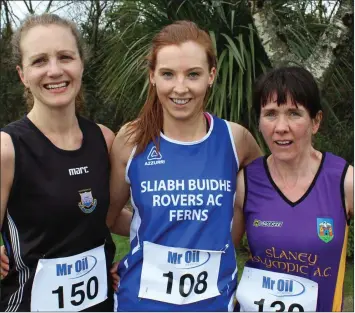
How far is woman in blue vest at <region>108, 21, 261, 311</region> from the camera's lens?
2.39m

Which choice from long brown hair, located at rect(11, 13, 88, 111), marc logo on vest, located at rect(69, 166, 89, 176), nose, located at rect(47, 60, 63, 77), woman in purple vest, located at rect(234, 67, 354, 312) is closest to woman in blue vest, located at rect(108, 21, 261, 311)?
woman in purple vest, located at rect(234, 67, 354, 312)

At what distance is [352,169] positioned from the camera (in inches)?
95.9

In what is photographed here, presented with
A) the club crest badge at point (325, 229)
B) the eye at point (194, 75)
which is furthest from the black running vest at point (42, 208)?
the club crest badge at point (325, 229)

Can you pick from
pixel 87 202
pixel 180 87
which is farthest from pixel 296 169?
pixel 87 202

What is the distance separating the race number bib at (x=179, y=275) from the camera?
2.37 metres

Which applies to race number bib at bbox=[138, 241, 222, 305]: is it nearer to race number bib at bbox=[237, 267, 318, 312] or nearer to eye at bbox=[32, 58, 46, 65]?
race number bib at bbox=[237, 267, 318, 312]

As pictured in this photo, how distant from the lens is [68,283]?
90.8 inches

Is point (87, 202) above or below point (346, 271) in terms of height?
above

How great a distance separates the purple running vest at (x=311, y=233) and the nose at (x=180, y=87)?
61cm

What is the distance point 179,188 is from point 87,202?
417 millimetres

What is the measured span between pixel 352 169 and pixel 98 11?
304 inches

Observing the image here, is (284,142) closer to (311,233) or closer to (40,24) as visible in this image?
(311,233)

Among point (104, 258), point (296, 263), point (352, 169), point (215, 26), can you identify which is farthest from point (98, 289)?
point (215, 26)

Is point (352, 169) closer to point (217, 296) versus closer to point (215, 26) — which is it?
point (217, 296)
